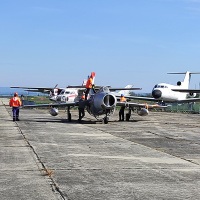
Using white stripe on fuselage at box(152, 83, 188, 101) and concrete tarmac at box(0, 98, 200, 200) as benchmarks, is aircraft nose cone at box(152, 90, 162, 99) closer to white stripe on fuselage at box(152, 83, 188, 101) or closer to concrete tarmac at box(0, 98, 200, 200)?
white stripe on fuselage at box(152, 83, 188, 101)

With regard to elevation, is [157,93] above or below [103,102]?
above

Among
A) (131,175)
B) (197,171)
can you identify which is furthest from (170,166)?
(131,175)

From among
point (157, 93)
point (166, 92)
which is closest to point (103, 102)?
point (157, 93)

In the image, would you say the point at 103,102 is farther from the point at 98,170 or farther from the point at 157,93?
the point at 157,93

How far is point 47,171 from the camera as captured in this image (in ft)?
31.9

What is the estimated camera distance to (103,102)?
90.3ft

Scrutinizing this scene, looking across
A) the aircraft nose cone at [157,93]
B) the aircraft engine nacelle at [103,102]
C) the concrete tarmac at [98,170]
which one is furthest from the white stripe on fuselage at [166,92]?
the concrete tarmac at [98,170]

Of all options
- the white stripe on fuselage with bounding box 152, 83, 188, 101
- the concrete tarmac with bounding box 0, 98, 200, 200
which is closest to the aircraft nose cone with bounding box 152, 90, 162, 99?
the white stripe on fuselage with bounding box 152, 83, 188, 101

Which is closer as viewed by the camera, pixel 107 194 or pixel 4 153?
pixel 107 194

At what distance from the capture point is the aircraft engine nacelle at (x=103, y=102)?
2749cm

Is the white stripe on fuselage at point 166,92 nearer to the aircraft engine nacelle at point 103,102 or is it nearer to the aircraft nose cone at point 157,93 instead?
the aircraft nose cone at point 157,93

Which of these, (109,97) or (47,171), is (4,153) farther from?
(109,97)

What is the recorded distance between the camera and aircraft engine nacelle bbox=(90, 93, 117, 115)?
2749 centimetres

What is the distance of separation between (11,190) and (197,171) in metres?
4.41
